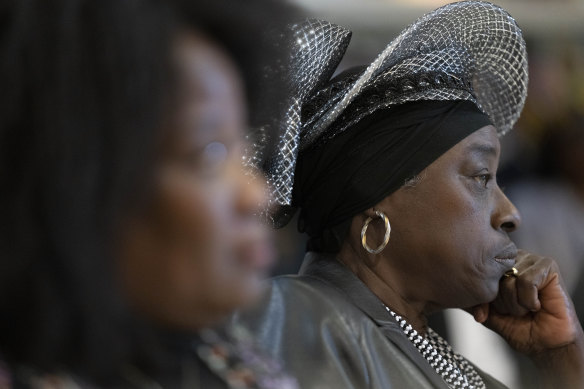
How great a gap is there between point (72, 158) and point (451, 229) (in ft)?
3.84

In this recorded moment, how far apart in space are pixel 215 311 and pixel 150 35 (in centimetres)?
28

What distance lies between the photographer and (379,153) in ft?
6.04

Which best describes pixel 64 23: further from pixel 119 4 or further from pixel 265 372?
pixel 265 372

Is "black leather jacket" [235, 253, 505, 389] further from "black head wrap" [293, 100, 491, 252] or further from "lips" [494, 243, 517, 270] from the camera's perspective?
"lips" [494, 243, 517, 270]

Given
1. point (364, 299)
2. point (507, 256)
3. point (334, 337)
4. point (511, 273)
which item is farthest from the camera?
point (511, 273)

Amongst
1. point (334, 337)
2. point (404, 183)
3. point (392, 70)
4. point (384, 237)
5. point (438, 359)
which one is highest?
point (392, 70)

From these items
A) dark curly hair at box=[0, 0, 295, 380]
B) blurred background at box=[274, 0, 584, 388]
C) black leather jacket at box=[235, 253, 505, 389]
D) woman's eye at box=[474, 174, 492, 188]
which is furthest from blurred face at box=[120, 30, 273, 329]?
blurred background at box=[274, 0, 584, 388]

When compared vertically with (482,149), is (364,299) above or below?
below

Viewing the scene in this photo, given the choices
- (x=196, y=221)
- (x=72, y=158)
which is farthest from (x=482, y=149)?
(x=72, y=158)

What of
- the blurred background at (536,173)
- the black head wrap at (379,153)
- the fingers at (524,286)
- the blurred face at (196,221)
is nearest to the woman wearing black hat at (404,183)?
the black head wrap at (379,153)

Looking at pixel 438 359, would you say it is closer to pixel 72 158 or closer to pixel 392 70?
pixel 392 70

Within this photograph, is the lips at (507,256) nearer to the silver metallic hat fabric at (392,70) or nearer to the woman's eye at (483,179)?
the woman's eye at (483,179)

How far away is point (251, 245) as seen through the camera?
905 mm

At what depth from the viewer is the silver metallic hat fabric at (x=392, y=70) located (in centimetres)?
175
